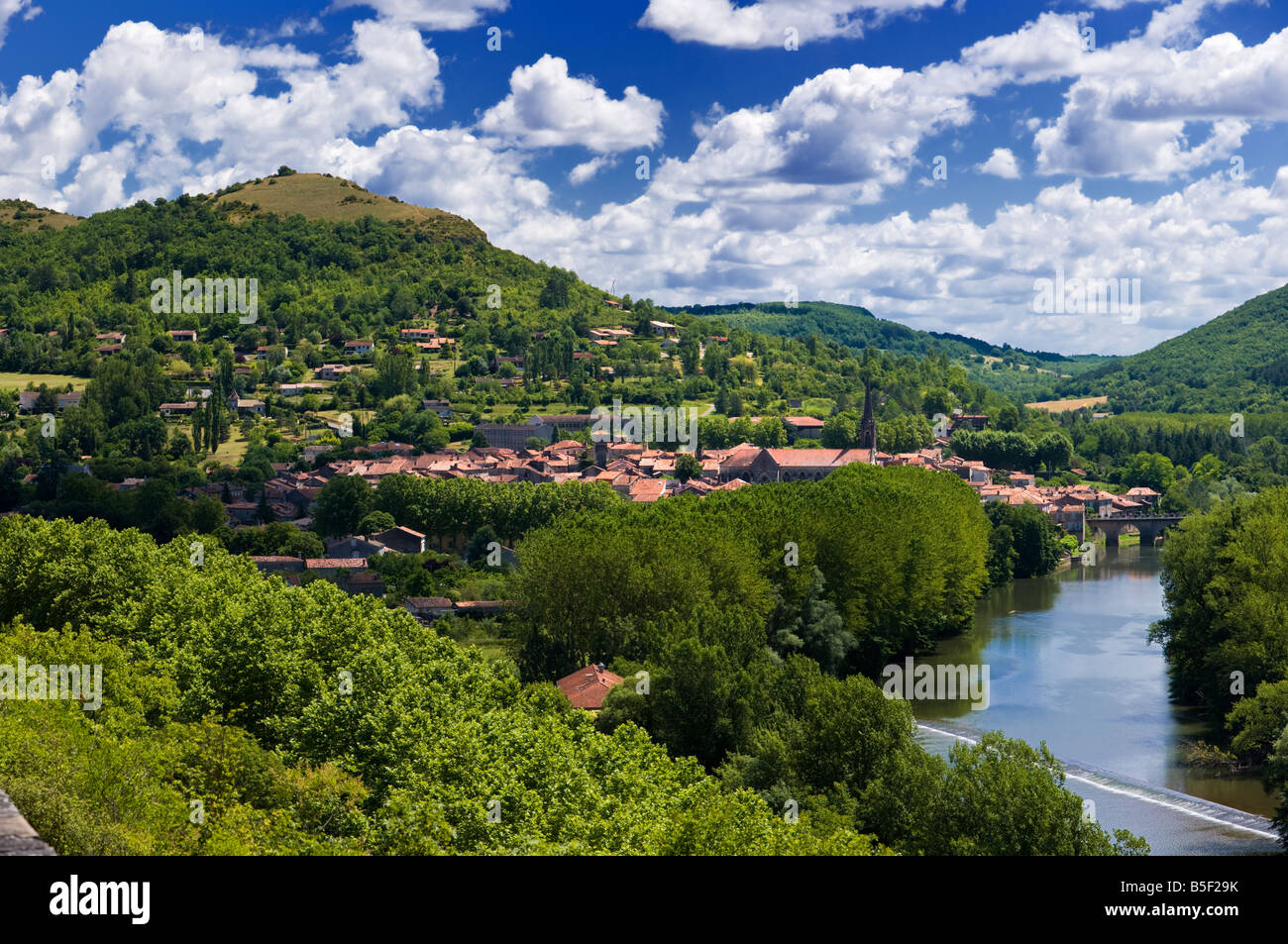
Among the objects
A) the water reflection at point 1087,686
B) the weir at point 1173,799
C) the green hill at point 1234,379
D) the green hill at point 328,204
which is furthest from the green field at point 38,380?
the green hill at point 1234,379

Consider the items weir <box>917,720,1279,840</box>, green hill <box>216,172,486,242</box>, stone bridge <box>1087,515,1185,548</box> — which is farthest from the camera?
green hill <box>216,172,486,242</box>

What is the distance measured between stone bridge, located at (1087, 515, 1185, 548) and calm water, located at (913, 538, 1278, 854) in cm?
3035

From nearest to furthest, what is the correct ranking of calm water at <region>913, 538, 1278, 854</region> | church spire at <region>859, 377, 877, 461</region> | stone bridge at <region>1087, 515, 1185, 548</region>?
calm water at <region>913, 538, 1278, 854</region>, stone bridge at <region>1087, 515, 1185, 548</region>, church spire at <region>859, 377, 877, 461</region>

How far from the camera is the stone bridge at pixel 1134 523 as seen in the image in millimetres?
95188

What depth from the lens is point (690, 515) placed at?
51.2 meters

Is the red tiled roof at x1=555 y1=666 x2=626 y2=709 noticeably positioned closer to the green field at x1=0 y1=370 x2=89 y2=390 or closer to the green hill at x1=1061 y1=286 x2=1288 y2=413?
the green field at x1=0 y1=370 x2=89 y2=390

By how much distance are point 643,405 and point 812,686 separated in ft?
320

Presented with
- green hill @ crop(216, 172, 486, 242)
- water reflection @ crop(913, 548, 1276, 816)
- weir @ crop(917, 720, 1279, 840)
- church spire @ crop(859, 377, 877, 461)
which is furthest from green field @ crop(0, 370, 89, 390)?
weir @ crop(917, 720, 1279, 840)

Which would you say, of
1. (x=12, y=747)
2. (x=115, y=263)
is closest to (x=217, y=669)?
(x=12, y=747)

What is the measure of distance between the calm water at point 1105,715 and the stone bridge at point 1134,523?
99.6 feet

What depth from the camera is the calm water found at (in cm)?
2917

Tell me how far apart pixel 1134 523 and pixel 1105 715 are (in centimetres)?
Answer: 6155

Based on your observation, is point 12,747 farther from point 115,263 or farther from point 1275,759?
point 115,263
